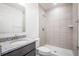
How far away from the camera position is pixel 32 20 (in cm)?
212

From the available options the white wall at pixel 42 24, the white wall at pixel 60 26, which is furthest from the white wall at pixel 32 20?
the white wall at pixel 60 26

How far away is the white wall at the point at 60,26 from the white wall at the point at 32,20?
1.82 ft

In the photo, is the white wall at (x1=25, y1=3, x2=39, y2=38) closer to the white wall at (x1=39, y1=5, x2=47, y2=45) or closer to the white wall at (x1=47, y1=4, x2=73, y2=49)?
the white wall at (x1=39, y1=5, x2=47, y2=45)

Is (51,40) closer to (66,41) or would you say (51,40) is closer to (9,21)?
(66,41)

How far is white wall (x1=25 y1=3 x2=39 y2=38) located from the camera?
208 cm

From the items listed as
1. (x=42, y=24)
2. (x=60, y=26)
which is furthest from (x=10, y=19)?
(x=60, y=26)

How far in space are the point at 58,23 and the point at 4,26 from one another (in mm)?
1802

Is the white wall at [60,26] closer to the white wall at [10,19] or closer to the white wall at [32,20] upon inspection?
the white wall at [32,20]

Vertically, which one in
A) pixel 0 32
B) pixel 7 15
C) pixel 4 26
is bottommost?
pixel 0 32

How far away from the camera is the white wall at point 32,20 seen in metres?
2.08

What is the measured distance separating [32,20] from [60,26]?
107 centimetres

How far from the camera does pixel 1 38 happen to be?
1.36 metres

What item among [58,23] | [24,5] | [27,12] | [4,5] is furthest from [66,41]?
[4,5]

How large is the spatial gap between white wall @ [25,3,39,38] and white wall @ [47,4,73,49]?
0.55m
